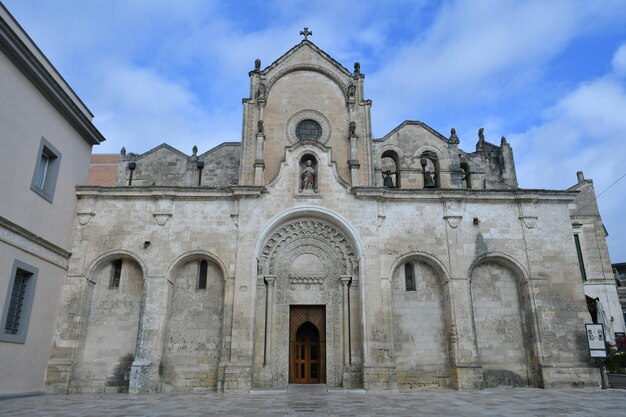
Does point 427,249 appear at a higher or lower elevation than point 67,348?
higher

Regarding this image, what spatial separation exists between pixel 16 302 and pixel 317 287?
10.4 meters

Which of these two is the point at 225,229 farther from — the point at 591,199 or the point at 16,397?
the point at 591,199

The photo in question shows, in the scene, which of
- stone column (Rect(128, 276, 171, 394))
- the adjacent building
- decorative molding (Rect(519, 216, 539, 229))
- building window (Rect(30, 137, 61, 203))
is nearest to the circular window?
stone column (Rect(128, 276, 171, 394))

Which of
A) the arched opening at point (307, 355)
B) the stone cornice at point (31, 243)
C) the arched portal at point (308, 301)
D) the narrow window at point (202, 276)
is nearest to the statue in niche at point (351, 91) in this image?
the arched portal at point (308, 301)

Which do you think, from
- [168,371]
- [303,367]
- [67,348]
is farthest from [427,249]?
[67,348]

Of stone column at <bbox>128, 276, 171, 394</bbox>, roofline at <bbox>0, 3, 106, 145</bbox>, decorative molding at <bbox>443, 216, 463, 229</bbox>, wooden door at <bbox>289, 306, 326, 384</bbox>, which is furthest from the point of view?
Result: decorative molding at <bbox>443, 216, 463, 229</bbox>

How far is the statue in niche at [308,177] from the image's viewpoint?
A: 18.2 metres

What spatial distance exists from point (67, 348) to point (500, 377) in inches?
632

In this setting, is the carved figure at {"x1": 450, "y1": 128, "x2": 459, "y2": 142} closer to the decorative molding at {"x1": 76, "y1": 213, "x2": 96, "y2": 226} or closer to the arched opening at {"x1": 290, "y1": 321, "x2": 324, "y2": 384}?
the arched opening at {"x1": 290, "y1": 321, "x2": 324, "y2": 384}

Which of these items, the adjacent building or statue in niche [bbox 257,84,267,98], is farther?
statue in niche [bbox 257,84,267,98]

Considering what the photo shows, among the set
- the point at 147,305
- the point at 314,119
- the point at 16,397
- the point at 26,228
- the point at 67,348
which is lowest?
the point at 16,397

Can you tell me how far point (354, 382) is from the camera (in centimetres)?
1614

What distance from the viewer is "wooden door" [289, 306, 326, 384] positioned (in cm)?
1709

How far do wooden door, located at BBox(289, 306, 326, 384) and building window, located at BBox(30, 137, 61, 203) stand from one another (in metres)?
10.0
